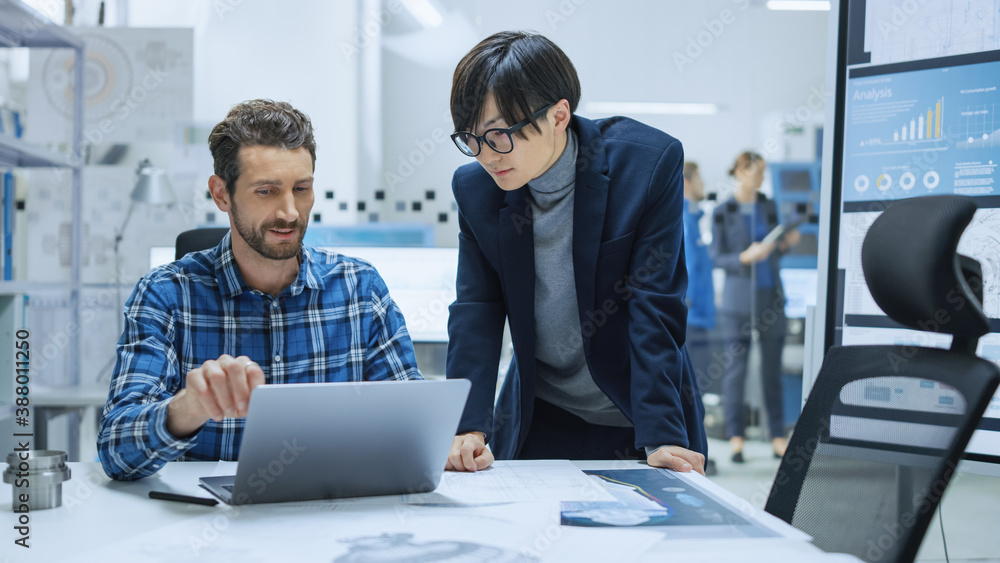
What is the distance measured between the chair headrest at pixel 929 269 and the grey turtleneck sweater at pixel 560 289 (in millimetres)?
499

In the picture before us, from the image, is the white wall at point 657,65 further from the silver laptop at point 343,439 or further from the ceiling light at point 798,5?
the silver laptop at point 343,439

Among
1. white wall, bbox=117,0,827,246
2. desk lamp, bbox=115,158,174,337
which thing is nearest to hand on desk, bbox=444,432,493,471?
white wall, bbox=117,0,827,246

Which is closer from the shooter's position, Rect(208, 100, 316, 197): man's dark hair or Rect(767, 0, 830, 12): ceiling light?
Rect(208, 100, 316, 197): man's dark hair

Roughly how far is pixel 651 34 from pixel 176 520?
356cm

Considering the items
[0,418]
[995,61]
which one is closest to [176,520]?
[0,418]

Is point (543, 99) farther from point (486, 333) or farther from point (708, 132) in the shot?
point (708, 132)

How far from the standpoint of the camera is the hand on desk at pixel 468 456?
1098mm

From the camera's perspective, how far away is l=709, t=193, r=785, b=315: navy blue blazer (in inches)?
153

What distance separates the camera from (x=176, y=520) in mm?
824

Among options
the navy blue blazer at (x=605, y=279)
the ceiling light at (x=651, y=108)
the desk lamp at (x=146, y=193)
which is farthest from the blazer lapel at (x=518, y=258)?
the ceiling light at (x=651, y=108)

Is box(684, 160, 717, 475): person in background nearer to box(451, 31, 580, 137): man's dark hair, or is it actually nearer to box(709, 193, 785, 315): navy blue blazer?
box(709, 193, 785, 315): navy blue blazer

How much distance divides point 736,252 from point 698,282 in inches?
9.9

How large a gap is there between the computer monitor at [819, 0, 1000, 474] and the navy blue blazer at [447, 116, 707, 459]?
79 centimetres

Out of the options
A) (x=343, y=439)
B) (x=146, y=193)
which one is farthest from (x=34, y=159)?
(x=343, y=439)
